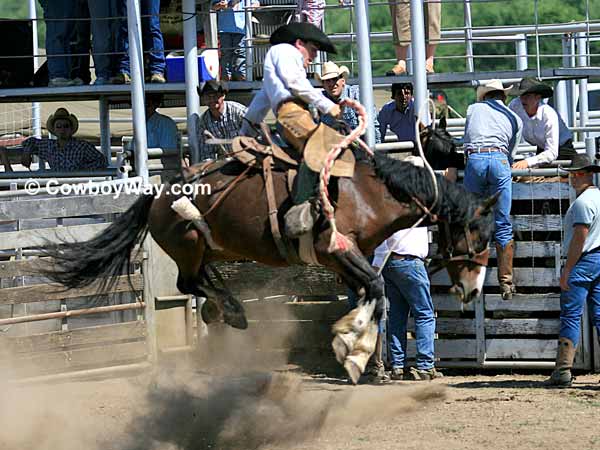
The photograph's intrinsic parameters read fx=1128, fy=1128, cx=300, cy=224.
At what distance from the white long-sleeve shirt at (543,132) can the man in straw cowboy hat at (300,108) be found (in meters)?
2.84

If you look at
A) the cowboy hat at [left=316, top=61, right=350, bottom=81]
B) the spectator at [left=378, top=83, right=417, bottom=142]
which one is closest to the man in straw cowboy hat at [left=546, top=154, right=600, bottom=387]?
the spectator at [left=378, top=83, right=417, bottom=142]

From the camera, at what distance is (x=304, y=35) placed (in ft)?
28.1

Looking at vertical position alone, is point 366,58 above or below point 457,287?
above

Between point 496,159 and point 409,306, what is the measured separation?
166cm

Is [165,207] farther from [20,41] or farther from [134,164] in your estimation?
[20,41]

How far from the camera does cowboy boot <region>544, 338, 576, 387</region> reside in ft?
32.7

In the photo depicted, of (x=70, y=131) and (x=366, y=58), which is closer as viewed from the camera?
(x=366, y=58)

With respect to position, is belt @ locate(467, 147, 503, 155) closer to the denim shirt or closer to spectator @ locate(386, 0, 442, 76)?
the denim shirt

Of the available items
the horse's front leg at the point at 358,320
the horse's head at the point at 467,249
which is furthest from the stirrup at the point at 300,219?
the horse's head at the point at 467,249

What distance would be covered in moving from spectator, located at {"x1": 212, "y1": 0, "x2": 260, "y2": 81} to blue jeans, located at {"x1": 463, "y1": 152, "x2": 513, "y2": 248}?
10.0 ft

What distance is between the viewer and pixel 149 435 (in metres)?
8.86

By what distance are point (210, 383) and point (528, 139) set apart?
12.7 feet

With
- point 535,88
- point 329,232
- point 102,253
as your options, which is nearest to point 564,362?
point 535,88

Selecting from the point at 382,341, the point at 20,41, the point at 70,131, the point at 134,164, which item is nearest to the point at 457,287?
the point at 382,341
